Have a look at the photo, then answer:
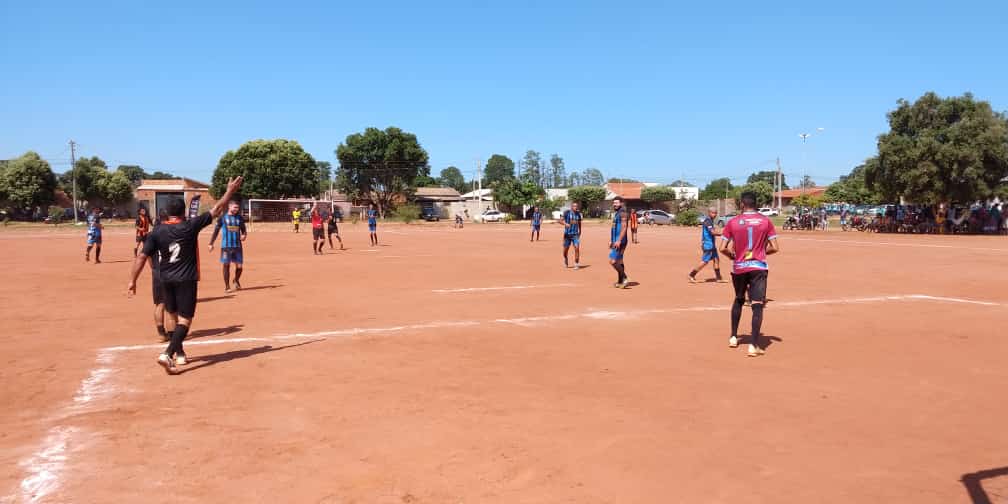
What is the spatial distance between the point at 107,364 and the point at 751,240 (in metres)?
7.37

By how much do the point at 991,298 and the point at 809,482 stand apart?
10.6 m

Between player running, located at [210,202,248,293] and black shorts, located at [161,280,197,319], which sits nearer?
black shorts, located at [161,280,197,319]

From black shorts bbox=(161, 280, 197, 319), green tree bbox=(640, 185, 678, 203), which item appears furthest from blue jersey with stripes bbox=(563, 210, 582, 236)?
green tree bbox=(640, 185, 678, 203)

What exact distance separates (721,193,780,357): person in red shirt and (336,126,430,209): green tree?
6589 cm

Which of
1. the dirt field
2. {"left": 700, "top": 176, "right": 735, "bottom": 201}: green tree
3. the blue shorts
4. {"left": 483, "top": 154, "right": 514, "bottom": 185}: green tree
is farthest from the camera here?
{"left": 483, "top": 154, "right": 514, "bottom": 185}: green tree

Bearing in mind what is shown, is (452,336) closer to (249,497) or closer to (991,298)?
(249,497)

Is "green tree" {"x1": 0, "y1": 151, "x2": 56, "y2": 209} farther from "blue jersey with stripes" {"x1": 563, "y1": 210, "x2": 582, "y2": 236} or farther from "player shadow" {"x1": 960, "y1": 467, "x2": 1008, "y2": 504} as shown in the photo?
"player shadow" {"x1": 960, "y1": 467, "x2": 1008, "y2": 504}

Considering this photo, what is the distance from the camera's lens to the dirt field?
4.00 m

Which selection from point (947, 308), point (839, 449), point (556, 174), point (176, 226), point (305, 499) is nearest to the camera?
point (305, 499)

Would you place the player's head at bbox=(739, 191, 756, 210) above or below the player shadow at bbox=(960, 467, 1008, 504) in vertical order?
above

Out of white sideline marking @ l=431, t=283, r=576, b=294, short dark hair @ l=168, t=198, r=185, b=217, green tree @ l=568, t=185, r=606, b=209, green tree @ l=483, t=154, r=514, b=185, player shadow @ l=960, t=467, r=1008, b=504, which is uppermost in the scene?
green tree @ l=483, t=154, r=514, b=185

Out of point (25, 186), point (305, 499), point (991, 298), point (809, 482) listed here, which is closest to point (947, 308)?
point (991, 298)

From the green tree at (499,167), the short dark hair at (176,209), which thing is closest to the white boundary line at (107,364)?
the short dark hair at (176,209)

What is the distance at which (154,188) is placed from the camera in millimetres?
73812
